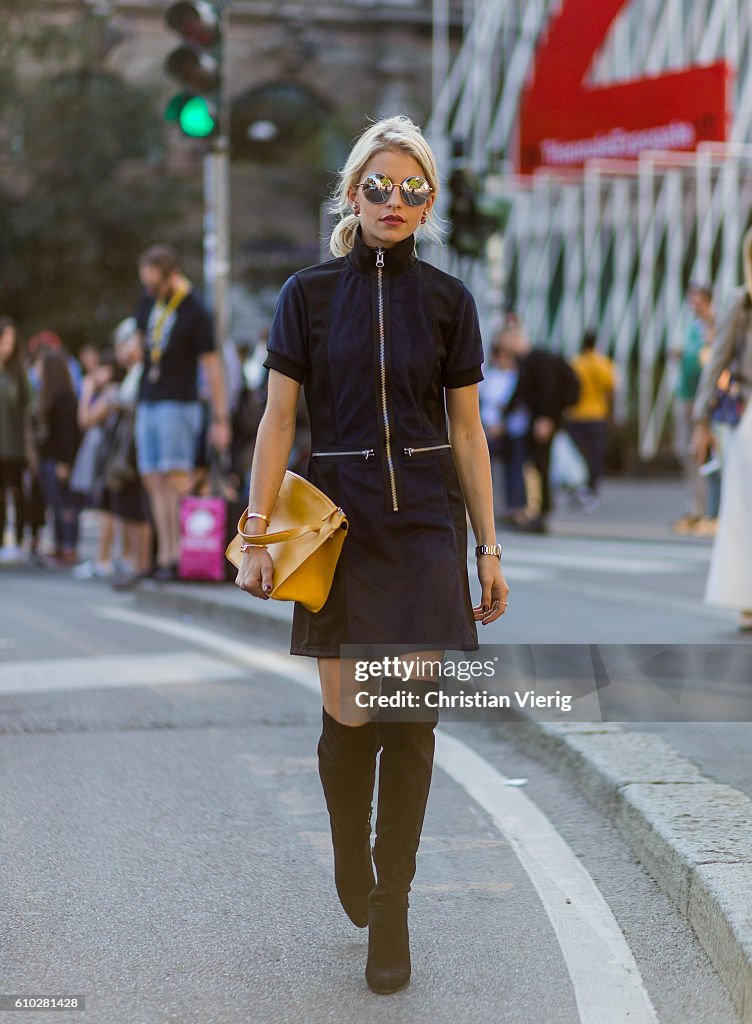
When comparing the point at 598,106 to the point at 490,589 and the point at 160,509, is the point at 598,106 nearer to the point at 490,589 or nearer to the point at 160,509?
the point at 160,509

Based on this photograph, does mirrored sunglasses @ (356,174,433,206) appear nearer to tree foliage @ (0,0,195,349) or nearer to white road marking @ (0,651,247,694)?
white road marking @ (0,651,247,694)

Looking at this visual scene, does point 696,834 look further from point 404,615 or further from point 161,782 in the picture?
point 161,782

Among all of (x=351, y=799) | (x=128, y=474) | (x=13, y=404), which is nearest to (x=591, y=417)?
(x=13, y=404)

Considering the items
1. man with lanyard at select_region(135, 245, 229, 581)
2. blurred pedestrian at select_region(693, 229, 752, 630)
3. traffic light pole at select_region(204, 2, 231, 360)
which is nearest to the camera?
blurred pedestrian at select_region(693, 229, 752, 630)

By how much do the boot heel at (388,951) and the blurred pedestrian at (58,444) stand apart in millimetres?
9990

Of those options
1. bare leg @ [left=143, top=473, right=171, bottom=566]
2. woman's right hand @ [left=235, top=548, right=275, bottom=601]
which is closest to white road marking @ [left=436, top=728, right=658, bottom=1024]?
woman's right hand @ [left=235, top=548, right=275, bottom=601]

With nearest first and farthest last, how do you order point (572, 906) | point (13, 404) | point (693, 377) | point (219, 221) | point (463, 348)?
point (463, 348) < point (572, 906) < point (219, 221) < point (13, 404) < point (693, 377)

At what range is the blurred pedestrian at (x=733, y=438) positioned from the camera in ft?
24.6

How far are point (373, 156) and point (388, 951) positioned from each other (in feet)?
5.48

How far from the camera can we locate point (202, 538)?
989cm

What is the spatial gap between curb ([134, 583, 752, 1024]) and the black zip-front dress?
0.81 m

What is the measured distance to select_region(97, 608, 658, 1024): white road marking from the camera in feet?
11.1

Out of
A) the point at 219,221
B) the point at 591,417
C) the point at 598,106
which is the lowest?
the point at 591,417

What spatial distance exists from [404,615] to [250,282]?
34516mm
